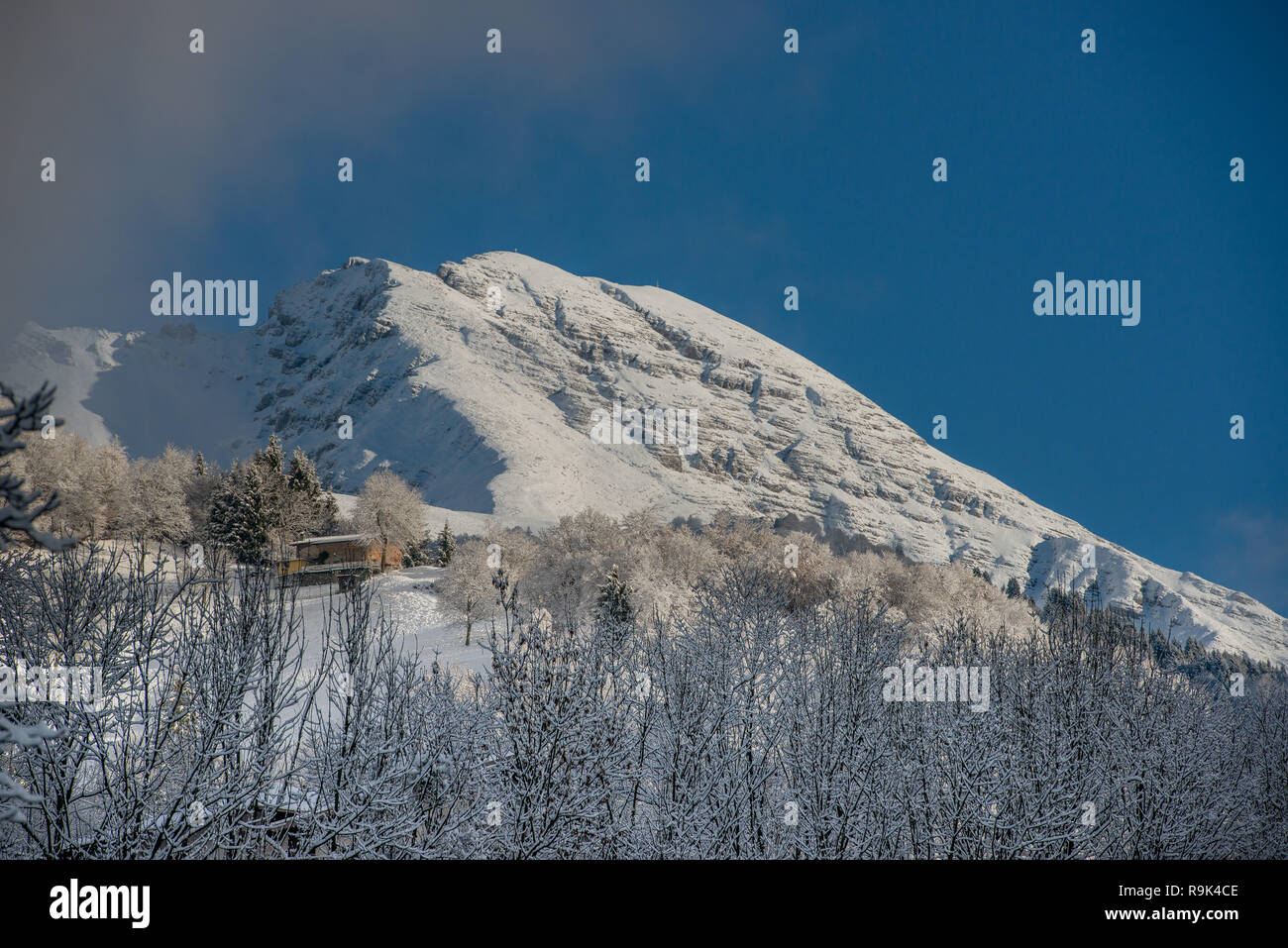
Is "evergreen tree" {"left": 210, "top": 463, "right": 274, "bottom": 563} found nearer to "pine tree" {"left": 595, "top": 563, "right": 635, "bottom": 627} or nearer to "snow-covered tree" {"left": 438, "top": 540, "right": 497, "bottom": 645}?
"snow-covered tree" {"left": 438, "top": 540, "right": 497, "bottom": 645}

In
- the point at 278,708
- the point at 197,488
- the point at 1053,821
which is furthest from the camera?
the point at 197,488

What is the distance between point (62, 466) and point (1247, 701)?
93.5 metres

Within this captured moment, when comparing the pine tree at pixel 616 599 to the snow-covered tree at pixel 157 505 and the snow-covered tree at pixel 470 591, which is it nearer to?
the snow-covered tree at pixel 470 591

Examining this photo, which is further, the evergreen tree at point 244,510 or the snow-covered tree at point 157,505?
the snow-covered tree at point 157,505

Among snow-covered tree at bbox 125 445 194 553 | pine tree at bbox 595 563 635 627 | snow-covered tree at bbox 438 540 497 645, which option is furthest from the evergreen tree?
pine tree at bbox 595 563 635 627

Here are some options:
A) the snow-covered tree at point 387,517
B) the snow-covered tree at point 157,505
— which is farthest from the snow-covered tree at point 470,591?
the snow-covered tree at point 157,505

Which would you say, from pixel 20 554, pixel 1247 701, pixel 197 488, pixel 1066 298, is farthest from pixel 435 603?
pixel 1247 701

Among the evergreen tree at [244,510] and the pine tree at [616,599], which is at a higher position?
the evergreen tree at [244,510]

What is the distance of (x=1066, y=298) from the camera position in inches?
1326

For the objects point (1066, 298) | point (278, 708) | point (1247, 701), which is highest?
point (1066, 298)

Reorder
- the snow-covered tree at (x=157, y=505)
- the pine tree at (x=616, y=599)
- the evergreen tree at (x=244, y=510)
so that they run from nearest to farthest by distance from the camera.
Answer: the pine tree at (x=616, y=599) → the evergreen tree at (x=244, y=510) → the snow-covered tree at (x=157, y=505)

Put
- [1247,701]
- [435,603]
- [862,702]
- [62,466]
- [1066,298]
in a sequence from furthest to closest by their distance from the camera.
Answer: [435,603], [62,466], [1247,701], [1066,298], [862,702]
